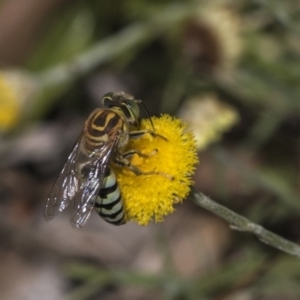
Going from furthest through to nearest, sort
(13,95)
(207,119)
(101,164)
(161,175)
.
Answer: (13,95), (207,119), (101,164), (161,175)

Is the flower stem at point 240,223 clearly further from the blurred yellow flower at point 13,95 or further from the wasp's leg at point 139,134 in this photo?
the blurred yellow flower at point 13,95

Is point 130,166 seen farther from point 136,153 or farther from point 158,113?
point 158,113

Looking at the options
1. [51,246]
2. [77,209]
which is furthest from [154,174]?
[51,246]

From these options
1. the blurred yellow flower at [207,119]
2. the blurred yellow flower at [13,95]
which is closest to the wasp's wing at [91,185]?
the blurred yellow flower at [207,119]

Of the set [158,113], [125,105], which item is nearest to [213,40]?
[158,113]

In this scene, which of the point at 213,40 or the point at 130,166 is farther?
the point at 213,40
